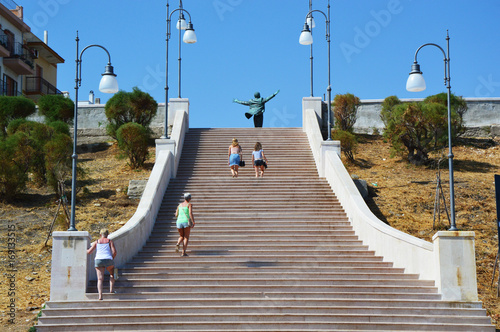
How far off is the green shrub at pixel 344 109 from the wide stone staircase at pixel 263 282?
1292 cm

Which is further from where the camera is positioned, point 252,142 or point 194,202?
point 252,142

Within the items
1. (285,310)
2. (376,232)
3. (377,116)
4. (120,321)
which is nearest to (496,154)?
(377,116)

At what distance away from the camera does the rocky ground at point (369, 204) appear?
52.8 feet

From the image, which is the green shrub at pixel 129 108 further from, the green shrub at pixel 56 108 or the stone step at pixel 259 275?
the stone step at pixel 259 275

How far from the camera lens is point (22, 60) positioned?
1684 inches

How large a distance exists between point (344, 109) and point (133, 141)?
1075 cm

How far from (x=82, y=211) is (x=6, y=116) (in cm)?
1055

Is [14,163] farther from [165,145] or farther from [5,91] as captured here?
[5,91]

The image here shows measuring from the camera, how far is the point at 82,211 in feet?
72.3

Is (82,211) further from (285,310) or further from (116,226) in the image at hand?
(285,310)

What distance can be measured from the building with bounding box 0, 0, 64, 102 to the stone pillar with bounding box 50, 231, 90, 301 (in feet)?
93.5

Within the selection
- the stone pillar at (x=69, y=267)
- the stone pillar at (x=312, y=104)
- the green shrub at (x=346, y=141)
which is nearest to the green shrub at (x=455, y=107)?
the green shrub at (x=346, y=141)

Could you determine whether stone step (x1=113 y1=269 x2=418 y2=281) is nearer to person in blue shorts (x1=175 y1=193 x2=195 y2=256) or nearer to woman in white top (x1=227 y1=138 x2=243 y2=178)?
person in blue shorts (x1=175 y1=193 x2=195 y2=256)

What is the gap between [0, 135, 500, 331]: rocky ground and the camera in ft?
52.8
